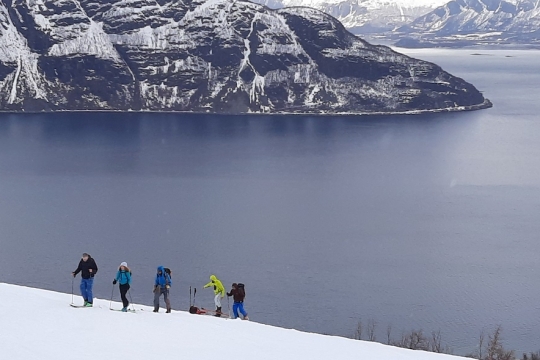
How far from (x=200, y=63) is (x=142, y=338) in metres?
166

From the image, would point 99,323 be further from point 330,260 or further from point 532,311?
point 330,260

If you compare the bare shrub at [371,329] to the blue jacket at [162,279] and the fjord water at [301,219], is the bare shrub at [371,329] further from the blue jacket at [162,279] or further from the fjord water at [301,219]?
the blue jacket at [162,279]

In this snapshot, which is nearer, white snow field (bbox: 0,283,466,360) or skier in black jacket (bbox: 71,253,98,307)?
white snow field (bbox: 0,283,466,360)

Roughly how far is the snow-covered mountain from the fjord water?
29.7 metres

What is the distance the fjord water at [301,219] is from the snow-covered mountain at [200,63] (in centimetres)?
2973

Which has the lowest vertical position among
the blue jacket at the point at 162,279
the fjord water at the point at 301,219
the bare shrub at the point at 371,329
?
the fjord water at the point at 301,219

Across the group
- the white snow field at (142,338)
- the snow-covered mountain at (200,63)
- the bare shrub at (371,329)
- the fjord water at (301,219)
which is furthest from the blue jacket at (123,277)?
the snow-covered mountain at (200,63)

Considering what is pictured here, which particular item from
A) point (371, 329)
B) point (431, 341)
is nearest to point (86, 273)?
point (371, 329)

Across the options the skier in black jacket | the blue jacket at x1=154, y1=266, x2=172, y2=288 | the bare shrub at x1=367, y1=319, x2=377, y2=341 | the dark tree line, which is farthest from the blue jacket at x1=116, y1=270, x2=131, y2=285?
the bare shrub at x1=367, y1=319, x2=377, y2=341

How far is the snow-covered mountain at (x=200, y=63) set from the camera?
576 ft

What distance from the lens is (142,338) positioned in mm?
22547

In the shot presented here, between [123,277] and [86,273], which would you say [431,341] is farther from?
[86,273]

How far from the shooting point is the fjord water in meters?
52.2

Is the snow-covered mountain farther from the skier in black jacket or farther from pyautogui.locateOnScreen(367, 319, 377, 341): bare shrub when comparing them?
the skier in black jacket
